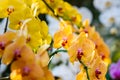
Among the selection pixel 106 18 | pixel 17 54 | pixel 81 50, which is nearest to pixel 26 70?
pixel 17 54

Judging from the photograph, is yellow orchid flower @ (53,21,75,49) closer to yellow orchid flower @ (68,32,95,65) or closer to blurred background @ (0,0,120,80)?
A: yellow orchid flower @ (68,32,95,65)

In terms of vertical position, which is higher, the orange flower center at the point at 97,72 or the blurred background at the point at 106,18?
the blurred background at the point at 106,18

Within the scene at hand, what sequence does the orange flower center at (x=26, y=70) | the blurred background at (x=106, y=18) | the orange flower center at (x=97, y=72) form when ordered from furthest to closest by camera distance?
the blurred background at (x=106, y=18), the orange flower center at (x=97, y=72), the orange flower center at (x=26, y=70)

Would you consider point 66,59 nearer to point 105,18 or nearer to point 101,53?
point 101,53

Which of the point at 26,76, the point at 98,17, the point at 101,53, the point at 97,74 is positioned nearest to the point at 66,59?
the point at 101,53

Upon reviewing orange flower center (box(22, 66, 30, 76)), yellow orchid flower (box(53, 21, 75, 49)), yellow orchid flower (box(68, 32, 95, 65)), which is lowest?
orange flower center (box(22, 66, 30, 76))

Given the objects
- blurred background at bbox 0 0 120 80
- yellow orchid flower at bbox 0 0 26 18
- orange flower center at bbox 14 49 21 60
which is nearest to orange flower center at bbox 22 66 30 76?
orange flower center at bbox 14 49 21 60

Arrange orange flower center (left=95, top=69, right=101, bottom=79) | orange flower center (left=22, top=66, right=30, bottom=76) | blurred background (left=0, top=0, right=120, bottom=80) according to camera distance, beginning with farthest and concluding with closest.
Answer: blurred background (left=0, top=0, right=120, bottom=80) < orange flower center (left=95, top=69, right=101, bottom=79) < orange flower center (left=22, top=66, right=30, bottom=76)

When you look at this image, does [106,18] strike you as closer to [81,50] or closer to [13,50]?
[81,50]

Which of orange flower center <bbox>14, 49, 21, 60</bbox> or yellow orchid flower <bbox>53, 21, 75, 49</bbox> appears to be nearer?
orange flower center <bbox>14, 49, 21, 60</bbox>

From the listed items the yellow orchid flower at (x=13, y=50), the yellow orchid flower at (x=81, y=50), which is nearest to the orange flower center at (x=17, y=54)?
the yellow orchid flower at (x=13, y=50)

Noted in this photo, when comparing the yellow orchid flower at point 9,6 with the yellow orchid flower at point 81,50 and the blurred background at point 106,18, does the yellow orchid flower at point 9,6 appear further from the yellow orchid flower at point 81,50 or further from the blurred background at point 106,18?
the blurred background at point 106,18
